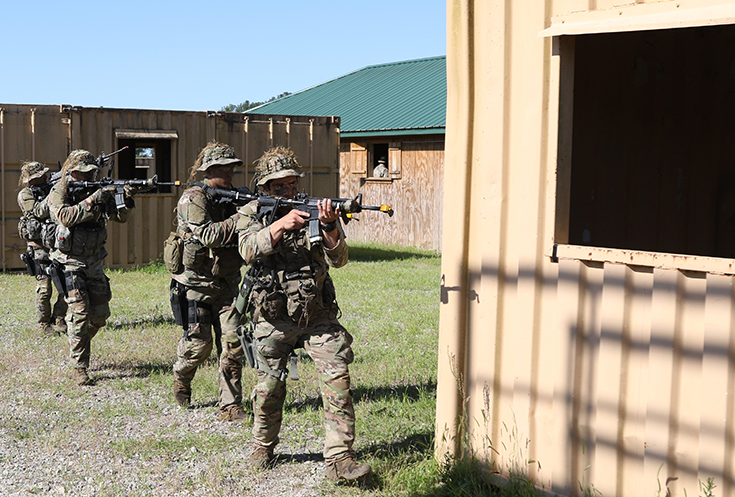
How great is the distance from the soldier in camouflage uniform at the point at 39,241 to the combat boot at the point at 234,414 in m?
3.82

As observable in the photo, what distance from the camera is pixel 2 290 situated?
11742 mm

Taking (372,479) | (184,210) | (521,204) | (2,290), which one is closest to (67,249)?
(184,210)

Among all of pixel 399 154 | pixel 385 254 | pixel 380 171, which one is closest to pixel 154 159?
pixel 385 254

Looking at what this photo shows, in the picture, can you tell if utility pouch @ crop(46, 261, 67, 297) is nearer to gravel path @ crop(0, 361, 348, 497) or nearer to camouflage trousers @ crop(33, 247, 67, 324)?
gravel path @ crop(0, 361, 348, 497)

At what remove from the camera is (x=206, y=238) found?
18.2ft

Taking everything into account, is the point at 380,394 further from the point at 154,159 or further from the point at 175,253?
the point at 154,159

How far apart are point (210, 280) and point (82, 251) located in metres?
1.94

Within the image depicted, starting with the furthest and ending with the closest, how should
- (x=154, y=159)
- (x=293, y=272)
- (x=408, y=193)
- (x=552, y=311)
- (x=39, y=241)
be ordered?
(x=408, y=193) < (x=154, y=159) < (x=39, y=241) < (x=293, y=272) < (x=552, y=311)

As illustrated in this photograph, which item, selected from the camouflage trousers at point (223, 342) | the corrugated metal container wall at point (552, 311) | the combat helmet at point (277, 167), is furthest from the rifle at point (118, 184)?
the corrugated metal container wall at point (552, 311)

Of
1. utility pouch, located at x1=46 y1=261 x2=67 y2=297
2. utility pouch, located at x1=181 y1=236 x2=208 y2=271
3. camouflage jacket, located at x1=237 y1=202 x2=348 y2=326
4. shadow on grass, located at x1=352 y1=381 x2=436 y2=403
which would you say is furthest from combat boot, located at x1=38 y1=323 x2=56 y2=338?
camouflage jacket, located at x1=237 y1=202 x2=348 y2=326

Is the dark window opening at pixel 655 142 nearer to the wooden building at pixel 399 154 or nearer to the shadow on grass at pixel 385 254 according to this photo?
the shadow on grass at pixel 385 254

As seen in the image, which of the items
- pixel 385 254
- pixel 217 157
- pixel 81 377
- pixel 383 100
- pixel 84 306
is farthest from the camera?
pixel 383 100

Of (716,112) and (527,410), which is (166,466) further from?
(716,112)

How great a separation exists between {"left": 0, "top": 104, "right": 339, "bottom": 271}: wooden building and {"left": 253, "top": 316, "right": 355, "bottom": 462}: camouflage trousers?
1005 cm
